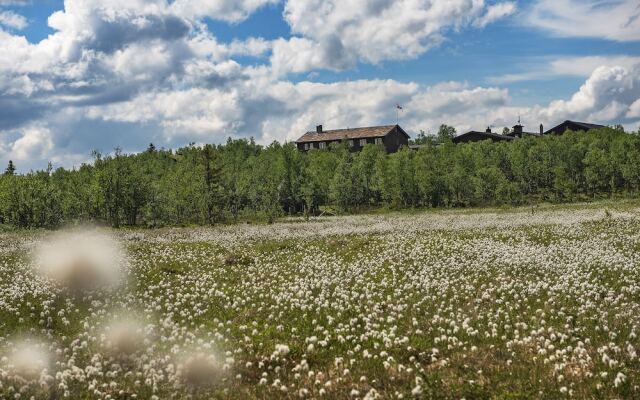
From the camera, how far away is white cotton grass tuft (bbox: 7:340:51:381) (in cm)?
1142

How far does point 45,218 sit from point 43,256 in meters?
49.2

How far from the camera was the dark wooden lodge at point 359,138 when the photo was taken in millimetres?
132500

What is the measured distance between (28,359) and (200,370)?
4.47m

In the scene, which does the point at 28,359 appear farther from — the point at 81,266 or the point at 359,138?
the point at 359,138

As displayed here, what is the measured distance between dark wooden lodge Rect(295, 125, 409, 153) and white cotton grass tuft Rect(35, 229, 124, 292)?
10282cm

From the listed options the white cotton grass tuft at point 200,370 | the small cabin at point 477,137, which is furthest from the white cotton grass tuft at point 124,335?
the small cabin at point 477,137

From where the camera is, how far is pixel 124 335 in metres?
13.9

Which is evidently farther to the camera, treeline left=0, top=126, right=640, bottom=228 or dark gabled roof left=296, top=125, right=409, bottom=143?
dark gabled roof left=296, top=125, right=409, bottom=143

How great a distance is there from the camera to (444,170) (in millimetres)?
89562

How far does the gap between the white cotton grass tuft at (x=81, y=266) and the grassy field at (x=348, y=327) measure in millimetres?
715

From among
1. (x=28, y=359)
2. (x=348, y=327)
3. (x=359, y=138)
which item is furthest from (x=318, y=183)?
(x=28, y=359)

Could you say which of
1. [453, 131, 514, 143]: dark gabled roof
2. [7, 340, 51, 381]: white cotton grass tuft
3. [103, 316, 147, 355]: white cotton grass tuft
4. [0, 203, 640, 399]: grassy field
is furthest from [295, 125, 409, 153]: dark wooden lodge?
[7, 340, 51, 381]: white cotton grass tuft

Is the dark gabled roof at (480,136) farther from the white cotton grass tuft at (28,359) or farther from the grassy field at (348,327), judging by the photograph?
the white cotton grass tuft at (28,359)

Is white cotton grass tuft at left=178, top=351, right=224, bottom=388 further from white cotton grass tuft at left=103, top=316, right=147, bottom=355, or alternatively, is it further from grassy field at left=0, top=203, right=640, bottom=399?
white cotton grass tuft at left=103, top=316, right=147, bottom=355
